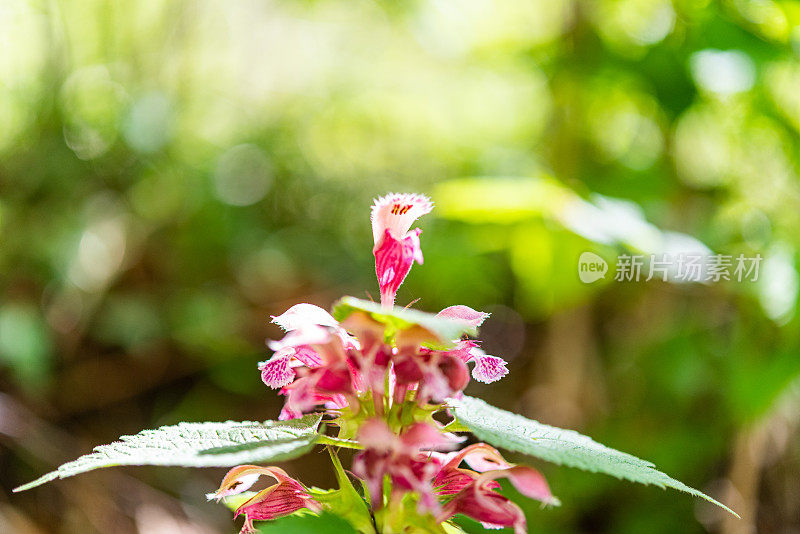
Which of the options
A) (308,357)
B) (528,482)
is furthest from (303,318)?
(528,482)

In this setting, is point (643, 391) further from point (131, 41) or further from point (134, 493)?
point (131, 41)

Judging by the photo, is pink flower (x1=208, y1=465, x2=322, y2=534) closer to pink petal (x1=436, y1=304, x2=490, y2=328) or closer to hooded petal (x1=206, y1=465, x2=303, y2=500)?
hooded petal (x1=206, y1=465, x2=303, y2=500)

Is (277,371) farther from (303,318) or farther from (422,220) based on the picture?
(422,220)

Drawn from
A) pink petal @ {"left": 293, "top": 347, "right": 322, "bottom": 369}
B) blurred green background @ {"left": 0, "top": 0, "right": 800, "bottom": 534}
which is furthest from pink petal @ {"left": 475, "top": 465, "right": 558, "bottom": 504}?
blurred green background @ {"left": 0, "top": 0, "right": 800, "bottom": 534}

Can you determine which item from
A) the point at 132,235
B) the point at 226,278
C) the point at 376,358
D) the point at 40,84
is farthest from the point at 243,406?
the point at 376,358

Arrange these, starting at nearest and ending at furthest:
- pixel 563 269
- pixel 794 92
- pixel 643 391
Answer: pixel 563 269, pixel 794 92, pixel 643 391

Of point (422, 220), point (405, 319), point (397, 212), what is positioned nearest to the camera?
point (405, 319)

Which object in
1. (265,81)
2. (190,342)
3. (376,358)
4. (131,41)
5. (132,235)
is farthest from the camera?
(265,81)
